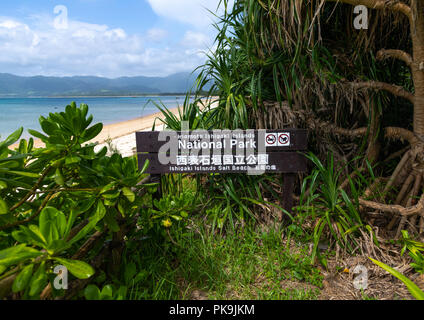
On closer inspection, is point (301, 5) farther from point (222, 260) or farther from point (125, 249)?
point (125, 249)

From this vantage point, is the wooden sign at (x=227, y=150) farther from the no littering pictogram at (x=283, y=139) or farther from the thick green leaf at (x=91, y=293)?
the thick green leaf at (x=91, y=293)

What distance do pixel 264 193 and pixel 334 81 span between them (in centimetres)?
109

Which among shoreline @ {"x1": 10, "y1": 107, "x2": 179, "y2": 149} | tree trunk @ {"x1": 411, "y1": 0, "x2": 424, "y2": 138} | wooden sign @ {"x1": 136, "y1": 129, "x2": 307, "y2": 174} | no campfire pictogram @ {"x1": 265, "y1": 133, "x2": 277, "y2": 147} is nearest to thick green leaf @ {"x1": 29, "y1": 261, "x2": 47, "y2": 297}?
wooden sign @ {"x1": 136, "y1": 129, "x2": 307, "y2": 174}

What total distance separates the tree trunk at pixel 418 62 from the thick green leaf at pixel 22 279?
239 centimetres

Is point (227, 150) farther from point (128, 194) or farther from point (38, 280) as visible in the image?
point (38, 280)

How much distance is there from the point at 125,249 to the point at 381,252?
5.63 ft

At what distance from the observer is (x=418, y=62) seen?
5.87ft

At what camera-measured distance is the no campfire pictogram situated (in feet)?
6.56

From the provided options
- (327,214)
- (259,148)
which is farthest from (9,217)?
(327,214)

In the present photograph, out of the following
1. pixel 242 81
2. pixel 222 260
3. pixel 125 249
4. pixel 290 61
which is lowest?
pixel 222 260

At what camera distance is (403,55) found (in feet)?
6.17

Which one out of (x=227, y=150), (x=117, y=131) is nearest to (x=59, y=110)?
(x=117, y=131)

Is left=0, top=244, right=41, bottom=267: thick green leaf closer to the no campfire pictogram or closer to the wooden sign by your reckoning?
the wooden sign
